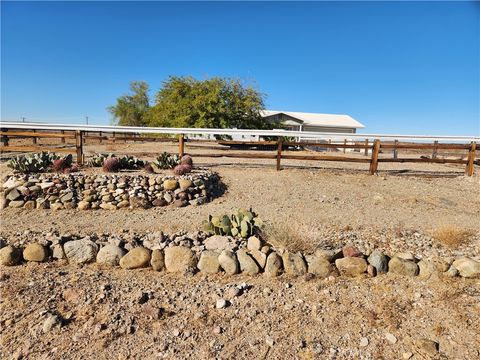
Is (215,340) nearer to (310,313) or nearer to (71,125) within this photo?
(310,313)

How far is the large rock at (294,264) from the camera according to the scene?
3914mm

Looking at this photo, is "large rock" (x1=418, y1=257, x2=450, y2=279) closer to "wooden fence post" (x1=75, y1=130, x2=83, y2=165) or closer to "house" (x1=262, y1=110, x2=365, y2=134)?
"wooden fence post" (x1=75, y1=130, x2=83, y2=165)

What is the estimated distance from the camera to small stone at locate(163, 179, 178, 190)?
725 centimetres

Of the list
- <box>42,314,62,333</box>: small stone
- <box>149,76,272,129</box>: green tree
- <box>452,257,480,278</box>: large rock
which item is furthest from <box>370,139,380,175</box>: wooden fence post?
<box>149,76,272,129</box>: green tree

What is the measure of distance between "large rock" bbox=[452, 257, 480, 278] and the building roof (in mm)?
32721

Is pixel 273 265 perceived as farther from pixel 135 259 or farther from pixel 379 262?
pixel 135 259

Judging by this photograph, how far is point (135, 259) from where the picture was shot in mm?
4055

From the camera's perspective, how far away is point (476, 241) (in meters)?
4.87

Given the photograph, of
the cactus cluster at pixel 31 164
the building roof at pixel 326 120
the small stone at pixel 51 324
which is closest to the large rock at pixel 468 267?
the small stone at pixel 51 324

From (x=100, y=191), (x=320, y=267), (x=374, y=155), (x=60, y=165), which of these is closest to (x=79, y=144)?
(x=60, y=165)

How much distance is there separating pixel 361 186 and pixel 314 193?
190 cm

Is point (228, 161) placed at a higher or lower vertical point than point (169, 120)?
lower

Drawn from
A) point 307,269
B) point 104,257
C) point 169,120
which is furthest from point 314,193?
point 169,120

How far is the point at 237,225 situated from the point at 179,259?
3.60ft
